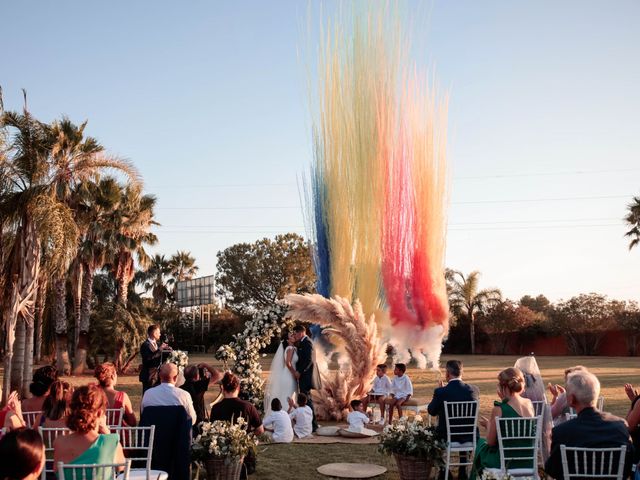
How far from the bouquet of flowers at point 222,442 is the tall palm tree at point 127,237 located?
24489 millimetres

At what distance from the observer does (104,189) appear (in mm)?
28672

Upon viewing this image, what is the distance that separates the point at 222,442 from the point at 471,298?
162ft

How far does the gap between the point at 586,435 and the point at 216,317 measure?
2219 inches

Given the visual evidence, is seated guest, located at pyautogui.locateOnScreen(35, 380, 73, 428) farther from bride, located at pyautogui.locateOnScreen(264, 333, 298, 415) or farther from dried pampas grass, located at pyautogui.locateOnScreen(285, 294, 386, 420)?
dried pampas grass, located at pyautogui.locateOnScreen(285, 294, 386, 420)

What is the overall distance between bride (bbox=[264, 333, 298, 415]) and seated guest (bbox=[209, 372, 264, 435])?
16.1 feet

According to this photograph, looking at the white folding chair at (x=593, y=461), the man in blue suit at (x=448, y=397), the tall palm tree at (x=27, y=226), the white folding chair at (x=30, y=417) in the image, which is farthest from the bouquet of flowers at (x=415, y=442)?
the tall palm tree at (x=27, y=226)

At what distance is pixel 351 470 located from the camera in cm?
877

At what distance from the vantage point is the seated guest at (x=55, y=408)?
5941 millimetres

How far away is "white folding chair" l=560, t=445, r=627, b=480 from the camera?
4.43 metres

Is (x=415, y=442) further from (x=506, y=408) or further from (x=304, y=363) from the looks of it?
(x=304, y=363)

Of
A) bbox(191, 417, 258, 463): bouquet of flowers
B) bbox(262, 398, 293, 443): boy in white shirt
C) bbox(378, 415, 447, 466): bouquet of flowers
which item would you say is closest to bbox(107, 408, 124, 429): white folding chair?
bbox(191, 417, 258, 463): bouquet of flowers

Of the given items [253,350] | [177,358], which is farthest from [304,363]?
[177,358]

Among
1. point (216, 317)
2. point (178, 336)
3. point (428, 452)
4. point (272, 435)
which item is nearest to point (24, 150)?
point (272, 435)

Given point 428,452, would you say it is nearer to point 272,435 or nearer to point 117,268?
point 272,435
